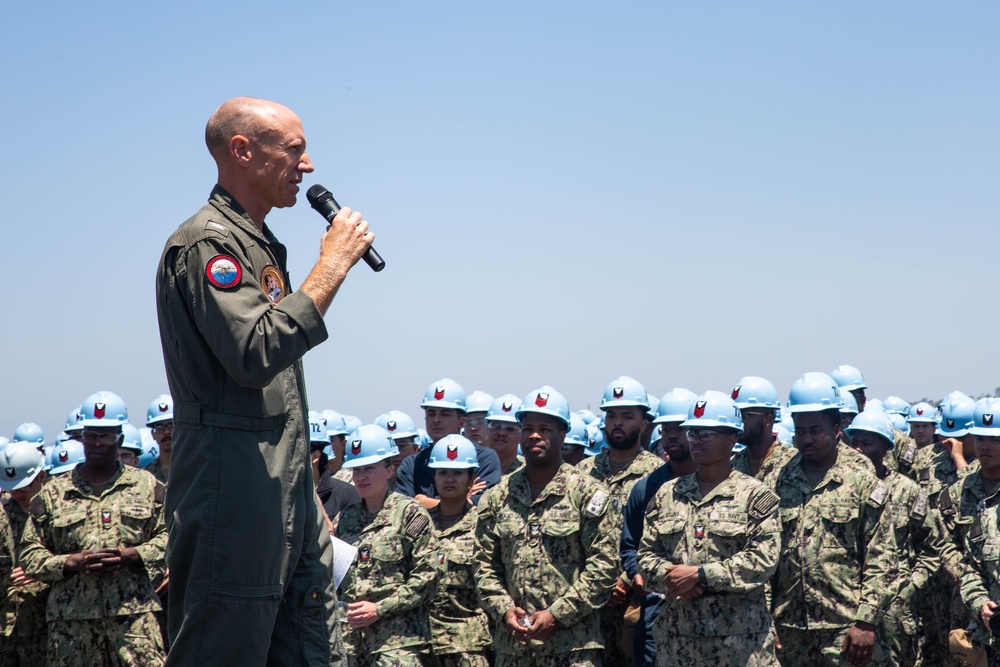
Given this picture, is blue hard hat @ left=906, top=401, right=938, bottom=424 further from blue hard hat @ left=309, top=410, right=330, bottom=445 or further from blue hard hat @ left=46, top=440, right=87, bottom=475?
blue hard hat @ left=46, top=440, right=87, bottom=475

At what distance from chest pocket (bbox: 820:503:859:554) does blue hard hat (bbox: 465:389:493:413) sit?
248 inches

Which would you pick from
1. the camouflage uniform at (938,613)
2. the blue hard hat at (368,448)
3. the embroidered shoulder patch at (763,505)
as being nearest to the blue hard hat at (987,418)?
the camouflage uniform at (938,613)

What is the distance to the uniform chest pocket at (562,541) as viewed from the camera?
751 centimetres

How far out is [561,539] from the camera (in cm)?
754

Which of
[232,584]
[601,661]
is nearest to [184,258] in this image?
[232,584]

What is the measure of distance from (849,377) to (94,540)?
26.8 ft

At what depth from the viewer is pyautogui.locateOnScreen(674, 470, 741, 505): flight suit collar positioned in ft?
23.0

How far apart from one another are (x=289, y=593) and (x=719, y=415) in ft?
14.6

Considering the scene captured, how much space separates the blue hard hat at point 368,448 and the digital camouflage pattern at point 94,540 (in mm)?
1708

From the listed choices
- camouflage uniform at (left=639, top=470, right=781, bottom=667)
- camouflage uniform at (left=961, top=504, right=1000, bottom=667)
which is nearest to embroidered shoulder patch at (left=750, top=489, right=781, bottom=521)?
camouflage uniform at (left=639, top=470, right=781, bottom=667)

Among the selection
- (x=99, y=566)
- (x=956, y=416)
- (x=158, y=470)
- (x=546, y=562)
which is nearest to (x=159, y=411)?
(x=158, y=470)

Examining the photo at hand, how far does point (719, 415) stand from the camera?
726 centimetres

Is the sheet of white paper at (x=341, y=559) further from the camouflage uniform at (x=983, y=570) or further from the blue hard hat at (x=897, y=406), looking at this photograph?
the blue hard hat at (x=897, y=406)

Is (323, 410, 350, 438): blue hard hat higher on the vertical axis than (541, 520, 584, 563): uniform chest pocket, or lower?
higher
